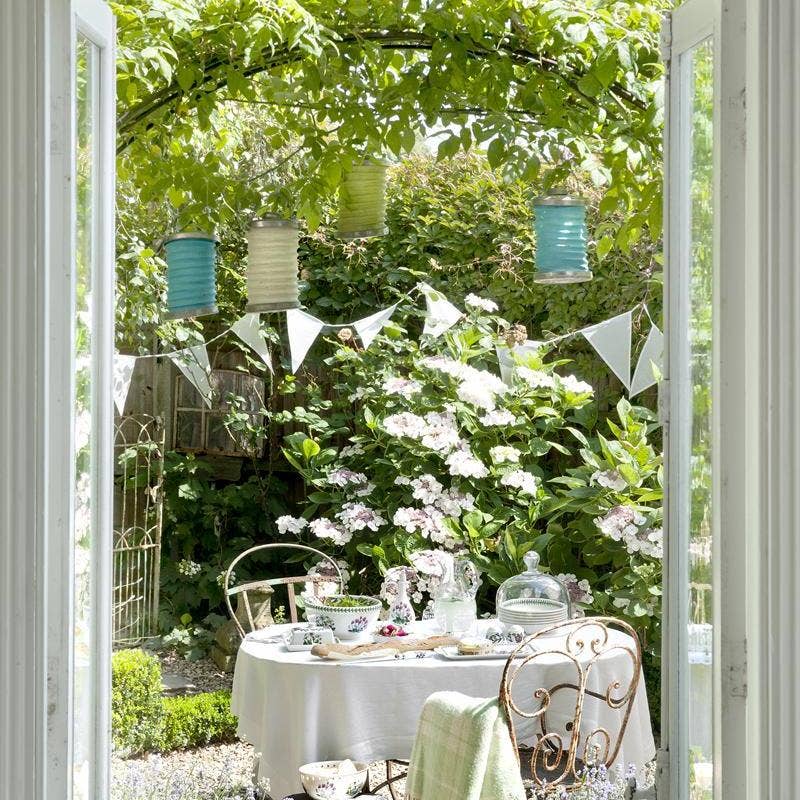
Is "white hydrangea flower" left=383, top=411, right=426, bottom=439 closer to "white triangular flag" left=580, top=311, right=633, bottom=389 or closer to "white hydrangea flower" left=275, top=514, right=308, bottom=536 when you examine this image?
"white hydrangea flower" left=275, top=514, right=308, bottom=536

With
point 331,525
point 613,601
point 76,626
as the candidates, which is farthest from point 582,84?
point 331,525

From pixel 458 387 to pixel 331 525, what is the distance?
2.92 feet

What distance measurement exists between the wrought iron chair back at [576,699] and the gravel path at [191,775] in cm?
70

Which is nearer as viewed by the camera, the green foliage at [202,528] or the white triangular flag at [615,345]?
the white triangular flag at [615,345]

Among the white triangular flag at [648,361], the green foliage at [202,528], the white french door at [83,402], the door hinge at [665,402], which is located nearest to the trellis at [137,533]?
the green foliage at [202,528]

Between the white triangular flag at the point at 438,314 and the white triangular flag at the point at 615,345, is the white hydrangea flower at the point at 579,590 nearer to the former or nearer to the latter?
the white triangular flag at the point at 615,345

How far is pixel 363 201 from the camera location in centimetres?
329

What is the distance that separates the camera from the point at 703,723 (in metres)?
1.58

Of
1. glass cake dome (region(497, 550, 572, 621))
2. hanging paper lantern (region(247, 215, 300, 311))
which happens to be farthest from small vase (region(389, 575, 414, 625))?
hanging paper lantern (region(247, 215, 300, 311))

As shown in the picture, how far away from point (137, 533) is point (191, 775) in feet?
5.94

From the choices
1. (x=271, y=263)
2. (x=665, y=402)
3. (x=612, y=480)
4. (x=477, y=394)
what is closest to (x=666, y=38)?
(x=665, y=402)

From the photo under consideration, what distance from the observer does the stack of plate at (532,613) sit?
10.8 ft

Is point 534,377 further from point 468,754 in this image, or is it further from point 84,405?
point 84,405
